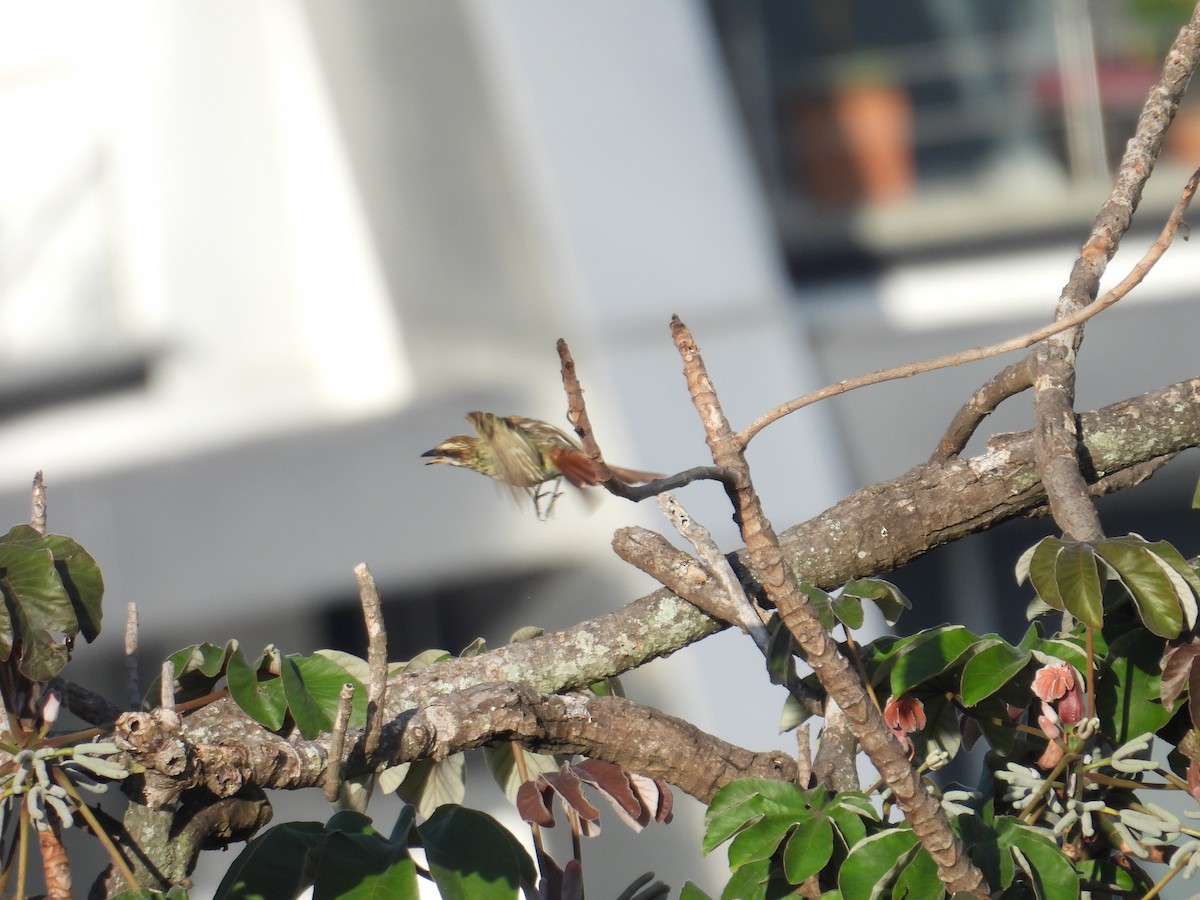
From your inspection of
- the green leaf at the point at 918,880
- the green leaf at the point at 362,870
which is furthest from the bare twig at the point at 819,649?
the green leaf at the point at 362,870

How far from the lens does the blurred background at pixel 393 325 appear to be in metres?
2.58

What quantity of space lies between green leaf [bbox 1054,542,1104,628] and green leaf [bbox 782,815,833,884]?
0.17 meters

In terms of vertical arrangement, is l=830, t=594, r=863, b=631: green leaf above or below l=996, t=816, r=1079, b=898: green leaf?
above

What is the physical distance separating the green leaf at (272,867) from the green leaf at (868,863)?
267 millimetres

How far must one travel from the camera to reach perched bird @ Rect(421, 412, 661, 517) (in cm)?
80

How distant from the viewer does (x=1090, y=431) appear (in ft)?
2.95

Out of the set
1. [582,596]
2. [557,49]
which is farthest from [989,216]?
[582,596]

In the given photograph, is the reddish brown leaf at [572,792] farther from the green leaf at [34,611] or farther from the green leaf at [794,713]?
the green leaf at [34,611]

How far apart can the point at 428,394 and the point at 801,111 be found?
127cm

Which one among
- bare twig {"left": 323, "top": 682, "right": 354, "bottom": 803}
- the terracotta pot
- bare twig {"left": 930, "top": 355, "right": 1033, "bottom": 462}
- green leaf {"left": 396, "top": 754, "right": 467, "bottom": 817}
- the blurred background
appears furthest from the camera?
the terracotta pot

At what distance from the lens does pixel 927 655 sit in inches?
26.9

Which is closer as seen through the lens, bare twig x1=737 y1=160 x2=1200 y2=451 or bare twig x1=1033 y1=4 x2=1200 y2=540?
bare twig x1=737 y1=160 x2=1200 y2=451

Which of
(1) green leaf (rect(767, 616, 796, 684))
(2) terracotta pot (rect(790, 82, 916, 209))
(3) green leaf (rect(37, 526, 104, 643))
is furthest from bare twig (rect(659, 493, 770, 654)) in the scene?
(2) terracotta pot (rect(790, 82, 916, 209))

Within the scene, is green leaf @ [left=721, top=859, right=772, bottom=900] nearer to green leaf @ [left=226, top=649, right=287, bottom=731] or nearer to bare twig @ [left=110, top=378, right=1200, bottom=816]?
bare twig @ [left=110, top=378, right=1200, bottom=816]
